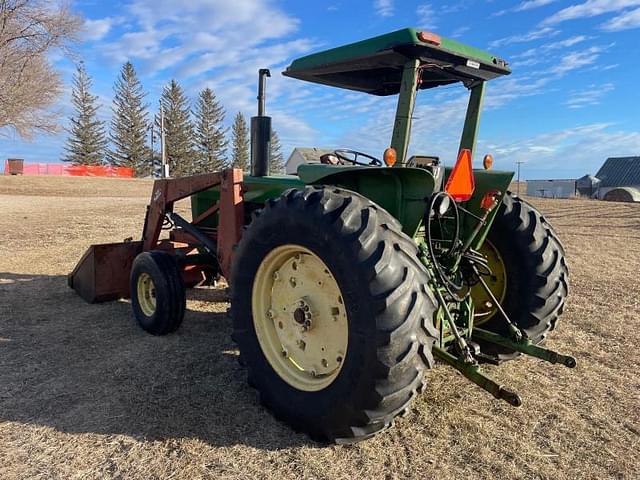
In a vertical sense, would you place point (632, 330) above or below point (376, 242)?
below

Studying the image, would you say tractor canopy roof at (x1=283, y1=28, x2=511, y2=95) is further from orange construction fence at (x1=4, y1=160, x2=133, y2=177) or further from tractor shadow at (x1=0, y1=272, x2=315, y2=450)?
orange construction fence at (x1=4, y1=160, x2=133, y2=177)

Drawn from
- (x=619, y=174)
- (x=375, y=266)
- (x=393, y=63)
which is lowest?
(x=375, y=266)

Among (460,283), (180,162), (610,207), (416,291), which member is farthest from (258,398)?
(180,162)

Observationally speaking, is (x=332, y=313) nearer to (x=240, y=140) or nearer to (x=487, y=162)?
(x=487, y=162)

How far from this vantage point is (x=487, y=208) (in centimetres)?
327

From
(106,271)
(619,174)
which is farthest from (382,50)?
(619,174)

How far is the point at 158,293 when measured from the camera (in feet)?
14.5

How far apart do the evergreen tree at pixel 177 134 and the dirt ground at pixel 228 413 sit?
54590 millimetres

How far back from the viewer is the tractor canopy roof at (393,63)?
116 inches

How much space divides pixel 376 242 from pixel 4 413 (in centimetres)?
254

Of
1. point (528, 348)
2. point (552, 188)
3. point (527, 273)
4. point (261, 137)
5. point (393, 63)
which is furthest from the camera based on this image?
point (552, 188)

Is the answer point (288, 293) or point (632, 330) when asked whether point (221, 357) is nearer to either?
point (288, 293)

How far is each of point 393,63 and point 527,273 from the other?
1.84 m

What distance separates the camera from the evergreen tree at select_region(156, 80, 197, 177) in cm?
5722
